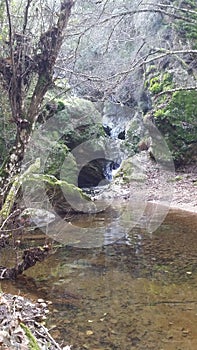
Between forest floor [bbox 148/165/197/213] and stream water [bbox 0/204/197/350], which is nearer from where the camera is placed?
stream water [bbox 0/204/197/350]

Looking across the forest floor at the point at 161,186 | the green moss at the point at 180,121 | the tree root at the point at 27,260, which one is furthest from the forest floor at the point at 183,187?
the tree root at the point at 27,260

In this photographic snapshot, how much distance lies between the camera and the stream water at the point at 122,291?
350cm

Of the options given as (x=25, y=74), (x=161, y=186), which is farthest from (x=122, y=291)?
(x=161, y=186)

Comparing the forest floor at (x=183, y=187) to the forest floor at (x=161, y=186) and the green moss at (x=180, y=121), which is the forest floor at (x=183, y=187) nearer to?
the forest floor at (x=161, y=186)

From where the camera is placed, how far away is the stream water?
3.50m

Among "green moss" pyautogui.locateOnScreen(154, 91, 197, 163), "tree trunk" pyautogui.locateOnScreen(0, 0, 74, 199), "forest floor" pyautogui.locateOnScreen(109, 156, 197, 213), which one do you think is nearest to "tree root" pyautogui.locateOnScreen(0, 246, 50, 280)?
"tree trunk" pyautogui.locateOnScreen(0, 0, 74, 199)

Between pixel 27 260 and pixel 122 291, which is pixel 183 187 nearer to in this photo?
pixel 122 291

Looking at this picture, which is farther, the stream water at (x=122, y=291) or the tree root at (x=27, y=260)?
the tree root at (x=27, y=260)

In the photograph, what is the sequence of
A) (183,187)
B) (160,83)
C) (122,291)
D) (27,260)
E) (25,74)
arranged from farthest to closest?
(160,83) → (183,187) → (25,74) → (27,260) → (122,291)

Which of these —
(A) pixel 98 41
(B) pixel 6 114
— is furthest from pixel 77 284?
(A) pixel 98 41

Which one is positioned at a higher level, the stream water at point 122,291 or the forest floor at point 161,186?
the stream water at point 122,291

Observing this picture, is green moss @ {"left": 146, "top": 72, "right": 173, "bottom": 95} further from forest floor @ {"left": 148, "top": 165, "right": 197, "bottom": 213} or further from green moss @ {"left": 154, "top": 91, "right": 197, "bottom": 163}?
forest floor @ {"left": 148, "top": 165, "right": 197, "bottom": 213}

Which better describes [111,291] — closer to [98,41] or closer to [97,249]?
[97,249]

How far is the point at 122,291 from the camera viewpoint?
15.0ft
